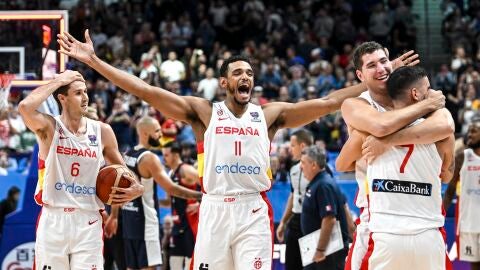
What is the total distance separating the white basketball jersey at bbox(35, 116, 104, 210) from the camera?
7.36 metres

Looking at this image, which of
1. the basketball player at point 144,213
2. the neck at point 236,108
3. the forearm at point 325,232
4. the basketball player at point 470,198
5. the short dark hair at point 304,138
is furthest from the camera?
the basketball player at point 470,198

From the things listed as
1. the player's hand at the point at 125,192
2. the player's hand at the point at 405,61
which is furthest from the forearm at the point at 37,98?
the player's hand at the point at 405,61

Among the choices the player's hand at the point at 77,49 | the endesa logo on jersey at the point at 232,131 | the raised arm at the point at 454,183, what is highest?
the player's hand at the point at 77,49

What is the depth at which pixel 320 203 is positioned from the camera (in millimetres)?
9719

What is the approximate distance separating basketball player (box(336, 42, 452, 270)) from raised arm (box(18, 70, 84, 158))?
2504 mm

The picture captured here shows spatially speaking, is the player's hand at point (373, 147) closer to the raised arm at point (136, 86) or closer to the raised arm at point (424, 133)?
the raised arm at point (424, 133)

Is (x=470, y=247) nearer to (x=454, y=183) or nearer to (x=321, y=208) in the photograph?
(x=454, y=183)

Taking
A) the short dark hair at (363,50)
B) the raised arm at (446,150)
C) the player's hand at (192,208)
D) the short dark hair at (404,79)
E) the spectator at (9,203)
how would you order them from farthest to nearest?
the spectator at (9,203) < the player's hand at (192,208) < the short dark hair at (363,50) < the raised arm at (446,150) < the short dark hair at (404,79)

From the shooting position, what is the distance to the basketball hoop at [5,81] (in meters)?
9.07

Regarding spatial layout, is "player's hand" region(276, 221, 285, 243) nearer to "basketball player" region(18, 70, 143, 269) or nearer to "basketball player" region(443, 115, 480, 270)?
"basketball player" region(443, 115, 480, 270)

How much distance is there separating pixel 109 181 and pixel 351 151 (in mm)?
2243

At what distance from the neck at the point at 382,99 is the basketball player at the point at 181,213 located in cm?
489

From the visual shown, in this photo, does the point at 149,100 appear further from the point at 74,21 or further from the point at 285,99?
the point at 74,21

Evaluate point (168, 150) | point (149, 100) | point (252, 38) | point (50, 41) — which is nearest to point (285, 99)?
point (252, 38)
